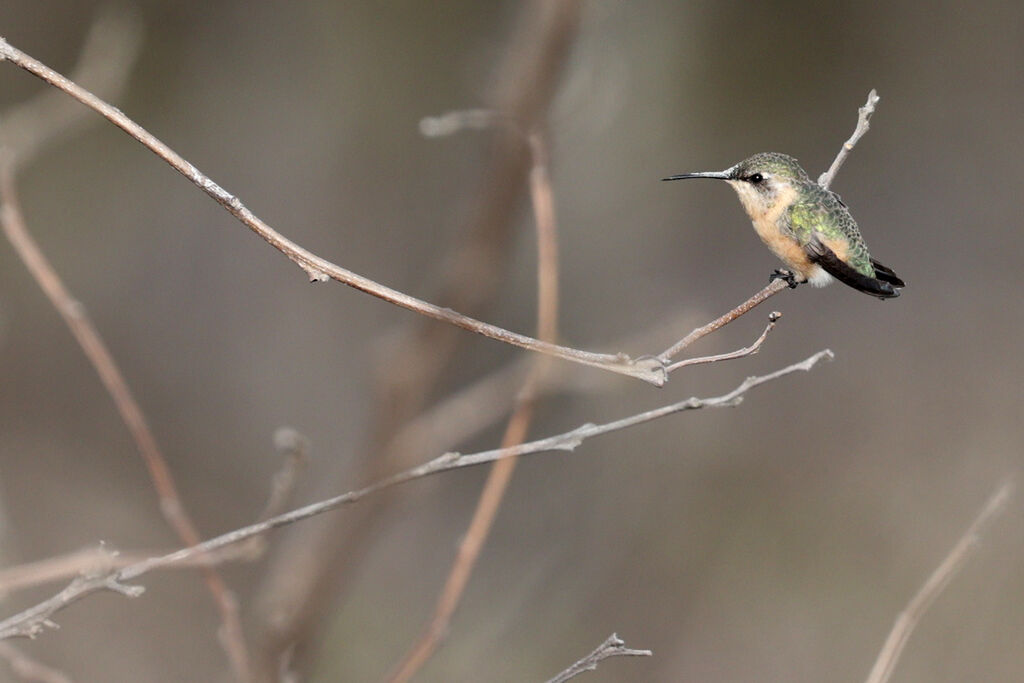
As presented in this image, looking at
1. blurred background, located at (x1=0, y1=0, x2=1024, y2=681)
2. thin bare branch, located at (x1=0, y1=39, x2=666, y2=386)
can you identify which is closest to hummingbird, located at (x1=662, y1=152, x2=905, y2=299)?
thin bare branch, located at (x1=0, y1=39, x2=666, y2=386)

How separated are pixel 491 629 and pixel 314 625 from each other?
1860 millimetres

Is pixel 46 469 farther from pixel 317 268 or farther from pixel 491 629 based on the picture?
pixel 317 268

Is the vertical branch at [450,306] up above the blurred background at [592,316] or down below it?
below

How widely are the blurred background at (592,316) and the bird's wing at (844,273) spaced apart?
2657mm

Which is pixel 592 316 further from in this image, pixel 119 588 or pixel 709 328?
pixel 119 588

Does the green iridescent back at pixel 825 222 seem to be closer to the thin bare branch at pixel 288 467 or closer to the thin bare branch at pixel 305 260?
the thin bare branch at pixel 305 260

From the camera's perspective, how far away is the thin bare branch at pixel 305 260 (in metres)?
0.95

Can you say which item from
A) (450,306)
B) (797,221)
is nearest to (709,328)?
(797,221)

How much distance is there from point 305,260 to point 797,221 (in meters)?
0.77

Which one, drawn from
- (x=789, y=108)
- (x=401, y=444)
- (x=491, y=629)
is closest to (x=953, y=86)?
(x=789, y=108)

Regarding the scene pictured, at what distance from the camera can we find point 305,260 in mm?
1004

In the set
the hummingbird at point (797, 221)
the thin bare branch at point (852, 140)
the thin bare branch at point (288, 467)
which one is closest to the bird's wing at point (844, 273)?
the hummingbird at point (797, 221)

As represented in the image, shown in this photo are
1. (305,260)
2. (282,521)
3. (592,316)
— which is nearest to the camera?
(305,260)

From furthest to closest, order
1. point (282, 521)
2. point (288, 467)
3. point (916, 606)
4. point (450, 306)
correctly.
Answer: point (450, 306) → point (288, 467) → point (916, 606) → point (282, 521)
